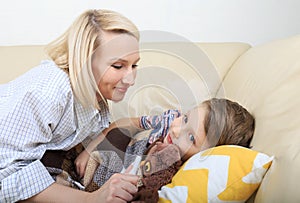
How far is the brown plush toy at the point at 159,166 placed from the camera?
1072mm

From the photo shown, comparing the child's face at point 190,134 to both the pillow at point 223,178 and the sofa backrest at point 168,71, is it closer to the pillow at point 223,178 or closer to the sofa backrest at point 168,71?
the sofa backrest at point 168,71

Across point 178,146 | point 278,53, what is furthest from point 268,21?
point 178,146

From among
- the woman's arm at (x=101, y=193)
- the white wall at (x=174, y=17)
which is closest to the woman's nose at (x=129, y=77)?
the woman's arm at (x=101, y=193)

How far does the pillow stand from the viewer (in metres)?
0.96

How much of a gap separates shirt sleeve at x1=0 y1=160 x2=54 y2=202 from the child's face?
35 centimetres

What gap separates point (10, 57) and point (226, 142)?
2.94 feet

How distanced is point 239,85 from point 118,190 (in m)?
0.60

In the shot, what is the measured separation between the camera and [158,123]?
1.36 m

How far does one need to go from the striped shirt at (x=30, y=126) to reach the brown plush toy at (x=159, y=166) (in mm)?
215

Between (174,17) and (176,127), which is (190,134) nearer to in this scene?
(176,127)

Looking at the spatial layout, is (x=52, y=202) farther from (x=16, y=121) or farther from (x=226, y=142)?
(x=226, y=142)

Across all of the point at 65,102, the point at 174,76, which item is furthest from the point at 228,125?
the point at 65,102

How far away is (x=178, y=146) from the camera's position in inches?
47.6

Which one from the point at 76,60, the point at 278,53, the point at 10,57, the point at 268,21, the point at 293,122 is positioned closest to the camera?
the point at 293,122
